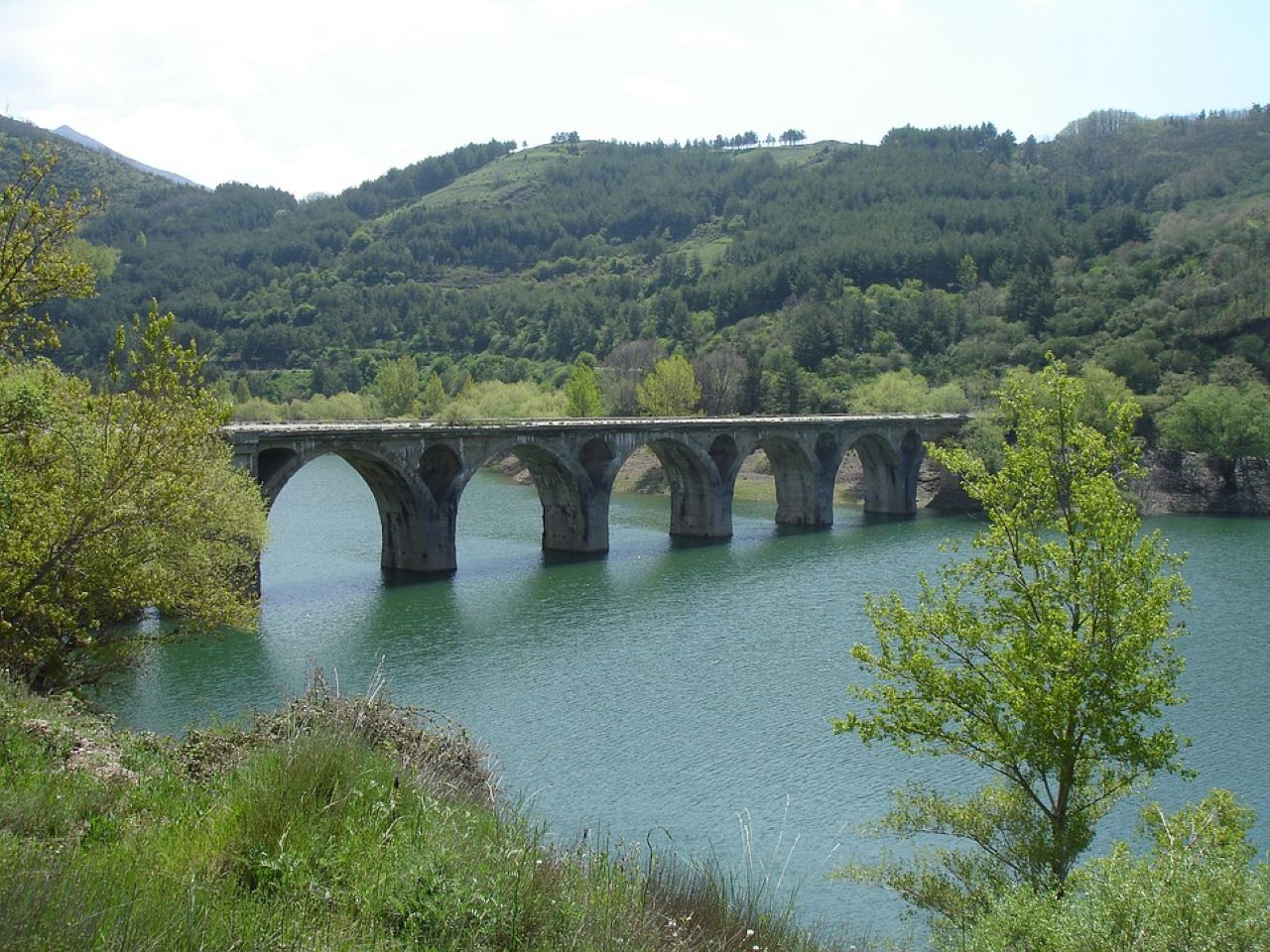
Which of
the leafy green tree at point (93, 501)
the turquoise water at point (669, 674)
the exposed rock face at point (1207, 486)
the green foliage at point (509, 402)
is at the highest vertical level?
the green foliage at point (509, 402)

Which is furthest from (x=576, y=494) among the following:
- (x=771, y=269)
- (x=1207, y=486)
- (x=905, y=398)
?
(x=771, y=269)

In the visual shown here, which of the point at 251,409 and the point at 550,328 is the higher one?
the point at 550,328

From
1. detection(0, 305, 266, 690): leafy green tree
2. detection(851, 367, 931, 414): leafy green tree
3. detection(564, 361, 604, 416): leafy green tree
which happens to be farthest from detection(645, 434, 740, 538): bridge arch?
detection(0, 305, 266, 690): leafy green tree

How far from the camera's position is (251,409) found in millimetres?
81062

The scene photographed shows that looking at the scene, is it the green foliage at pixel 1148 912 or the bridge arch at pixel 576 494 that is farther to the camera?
the bridge arch at pixel 576 494

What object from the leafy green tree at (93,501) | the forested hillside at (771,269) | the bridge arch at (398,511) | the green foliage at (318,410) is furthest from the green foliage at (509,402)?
the leafy green tree at (93,501)

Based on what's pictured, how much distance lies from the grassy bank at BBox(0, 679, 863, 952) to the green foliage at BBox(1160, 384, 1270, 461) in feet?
194

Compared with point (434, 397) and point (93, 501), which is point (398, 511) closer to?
point (93, 501)

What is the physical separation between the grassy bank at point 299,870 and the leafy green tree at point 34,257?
18.4 feet

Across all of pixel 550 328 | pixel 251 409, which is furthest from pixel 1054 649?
pixel 550 328

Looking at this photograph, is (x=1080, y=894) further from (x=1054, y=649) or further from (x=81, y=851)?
(x=81, y=851)

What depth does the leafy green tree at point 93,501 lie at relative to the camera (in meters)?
14.7

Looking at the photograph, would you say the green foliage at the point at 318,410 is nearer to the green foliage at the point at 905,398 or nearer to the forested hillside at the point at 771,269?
the forested hillside at the point at 771,269

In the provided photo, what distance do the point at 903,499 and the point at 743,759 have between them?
1651 inches
